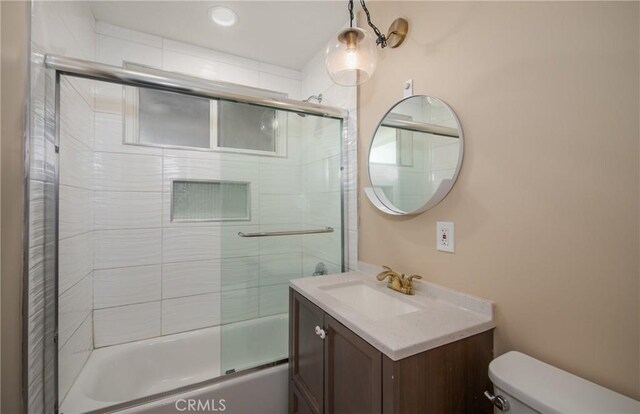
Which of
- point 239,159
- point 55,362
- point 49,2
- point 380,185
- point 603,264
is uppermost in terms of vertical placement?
point 49,2

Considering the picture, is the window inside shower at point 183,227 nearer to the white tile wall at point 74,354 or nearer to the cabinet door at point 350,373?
the white tile wall at point 74,354

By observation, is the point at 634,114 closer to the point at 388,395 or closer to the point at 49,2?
the point at 388,395

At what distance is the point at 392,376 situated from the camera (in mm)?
707

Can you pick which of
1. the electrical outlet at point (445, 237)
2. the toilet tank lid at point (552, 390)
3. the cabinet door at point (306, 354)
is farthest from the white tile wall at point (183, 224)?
the toilet tank lid at point (552, 390)

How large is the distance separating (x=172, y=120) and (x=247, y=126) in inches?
30.2

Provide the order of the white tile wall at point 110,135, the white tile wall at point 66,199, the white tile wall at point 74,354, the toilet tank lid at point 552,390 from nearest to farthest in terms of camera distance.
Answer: the toilet tank lid at point 552,390 < the white tile wall at point 66,199 < the white tile wall at point 74,354 < the white tile wall at point 110,135

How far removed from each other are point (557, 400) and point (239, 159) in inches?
62.0

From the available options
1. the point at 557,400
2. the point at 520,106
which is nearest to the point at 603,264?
the point at 557,400

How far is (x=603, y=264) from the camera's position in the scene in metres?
0.67

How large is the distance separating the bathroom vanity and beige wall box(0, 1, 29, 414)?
1003 mm

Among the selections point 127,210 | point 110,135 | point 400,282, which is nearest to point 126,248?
point 127,210

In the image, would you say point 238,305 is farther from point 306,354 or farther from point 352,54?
point 352,54

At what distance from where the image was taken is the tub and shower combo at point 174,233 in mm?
1215

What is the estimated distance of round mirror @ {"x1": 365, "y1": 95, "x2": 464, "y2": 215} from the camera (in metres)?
1.06
